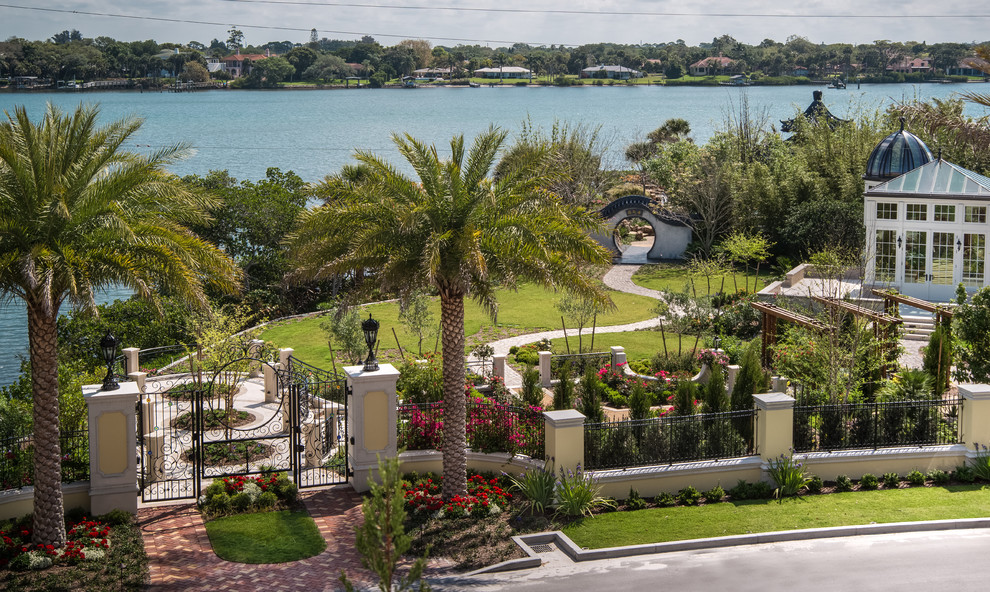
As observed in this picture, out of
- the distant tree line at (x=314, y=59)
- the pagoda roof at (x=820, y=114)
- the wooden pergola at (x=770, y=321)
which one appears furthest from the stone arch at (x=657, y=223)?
the distant tree line at (x=314, y=59)

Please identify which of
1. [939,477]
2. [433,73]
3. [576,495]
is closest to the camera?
[576,495]

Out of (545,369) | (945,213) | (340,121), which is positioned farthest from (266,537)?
(340,121)

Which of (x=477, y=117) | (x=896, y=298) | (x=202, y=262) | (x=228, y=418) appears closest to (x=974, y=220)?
(x=896, y=298)

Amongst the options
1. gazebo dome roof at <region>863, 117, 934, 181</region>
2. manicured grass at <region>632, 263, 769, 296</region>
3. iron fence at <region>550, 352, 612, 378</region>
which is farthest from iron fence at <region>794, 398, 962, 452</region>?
manicured grass at <region>632, 263, 769, 296</region>

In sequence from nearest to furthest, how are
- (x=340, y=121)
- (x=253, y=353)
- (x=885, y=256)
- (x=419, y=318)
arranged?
(x=253, y=353)
(x=419, y=318)
(x=885, y=256)
(x=340, y=121)

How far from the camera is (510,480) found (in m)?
18.1

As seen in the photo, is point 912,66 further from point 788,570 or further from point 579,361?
point 788,570

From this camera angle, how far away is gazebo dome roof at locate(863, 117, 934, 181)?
36.4 m

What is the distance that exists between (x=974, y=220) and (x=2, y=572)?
1202 inches

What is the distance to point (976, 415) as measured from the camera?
18.5 metres

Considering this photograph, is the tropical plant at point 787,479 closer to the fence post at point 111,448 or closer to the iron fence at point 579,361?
Result: the iron fence at point 579,361

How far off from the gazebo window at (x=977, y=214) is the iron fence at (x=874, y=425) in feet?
52.9

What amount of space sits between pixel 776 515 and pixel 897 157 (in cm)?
2395

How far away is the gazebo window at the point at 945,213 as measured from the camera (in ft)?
109
